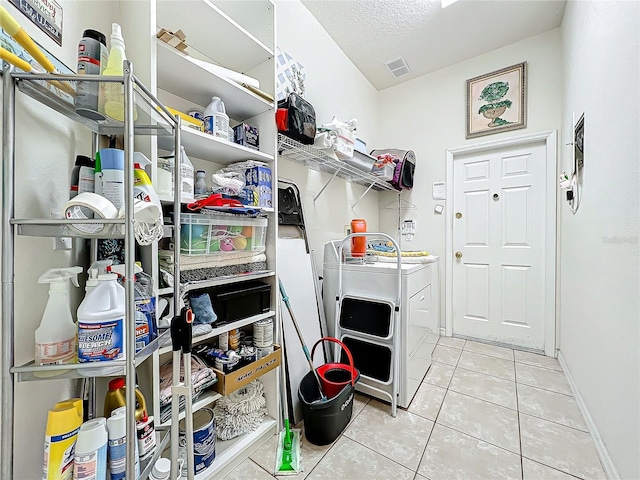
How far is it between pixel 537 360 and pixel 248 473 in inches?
97.9

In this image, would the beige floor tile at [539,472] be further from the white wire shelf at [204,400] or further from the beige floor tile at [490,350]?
the white wire shelf at [204,400]

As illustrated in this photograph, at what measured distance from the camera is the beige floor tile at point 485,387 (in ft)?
5.75

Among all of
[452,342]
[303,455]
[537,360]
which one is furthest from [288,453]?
[537,360]

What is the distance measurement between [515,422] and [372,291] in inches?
42.8

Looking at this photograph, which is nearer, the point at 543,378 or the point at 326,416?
the point at 326,416

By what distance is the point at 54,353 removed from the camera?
67 cm

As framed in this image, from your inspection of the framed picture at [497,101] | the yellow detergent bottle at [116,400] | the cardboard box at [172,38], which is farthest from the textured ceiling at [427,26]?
the yellow detergent bottle at [116,400]

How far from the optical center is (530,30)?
235 cm

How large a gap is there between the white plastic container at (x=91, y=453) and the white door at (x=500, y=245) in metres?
2.96

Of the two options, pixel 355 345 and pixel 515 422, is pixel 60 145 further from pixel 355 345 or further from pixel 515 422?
pixel 515 422

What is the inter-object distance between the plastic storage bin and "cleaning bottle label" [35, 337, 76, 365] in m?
0.45

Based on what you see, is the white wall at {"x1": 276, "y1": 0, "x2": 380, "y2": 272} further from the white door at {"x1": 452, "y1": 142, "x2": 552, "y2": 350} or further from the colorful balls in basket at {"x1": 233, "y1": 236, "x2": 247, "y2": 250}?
the white door at {"x1": 452, "y1": 142, "x2": 552, "y2": 350}

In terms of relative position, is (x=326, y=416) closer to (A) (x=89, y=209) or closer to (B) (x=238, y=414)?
(B) (x=238, y=414)

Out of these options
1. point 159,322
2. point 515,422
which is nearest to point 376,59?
point 159,322
